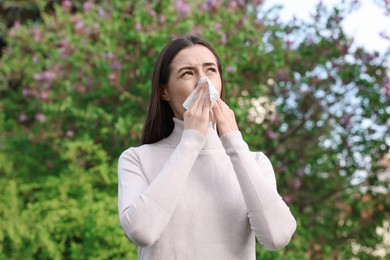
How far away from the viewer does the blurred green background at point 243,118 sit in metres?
4.74

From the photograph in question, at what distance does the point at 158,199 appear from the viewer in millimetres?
1737

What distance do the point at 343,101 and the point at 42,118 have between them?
2.47 meters

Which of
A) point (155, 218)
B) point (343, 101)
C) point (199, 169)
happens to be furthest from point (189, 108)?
point (343, 101)

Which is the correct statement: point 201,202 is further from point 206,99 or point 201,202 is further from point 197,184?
point 206,99

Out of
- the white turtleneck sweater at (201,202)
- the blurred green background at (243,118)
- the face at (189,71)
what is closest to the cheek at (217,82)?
the face at (189,71)

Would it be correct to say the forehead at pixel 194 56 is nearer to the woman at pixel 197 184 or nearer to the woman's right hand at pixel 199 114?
the woman at pixel 197 184

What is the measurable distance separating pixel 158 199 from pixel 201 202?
0.18 m

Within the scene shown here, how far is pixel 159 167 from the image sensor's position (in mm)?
1954

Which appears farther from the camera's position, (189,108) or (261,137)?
(261,137)

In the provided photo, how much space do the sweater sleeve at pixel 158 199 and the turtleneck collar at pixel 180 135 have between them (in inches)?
6.5

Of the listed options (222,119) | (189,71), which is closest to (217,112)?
(222,119)

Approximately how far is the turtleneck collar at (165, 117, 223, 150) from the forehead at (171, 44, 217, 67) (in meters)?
0.18

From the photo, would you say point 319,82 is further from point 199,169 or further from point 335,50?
point 199,169

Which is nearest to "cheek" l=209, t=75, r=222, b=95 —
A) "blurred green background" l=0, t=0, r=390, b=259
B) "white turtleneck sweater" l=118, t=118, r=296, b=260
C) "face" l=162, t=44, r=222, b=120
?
"face" l=162, t=44, r=222, b=120
